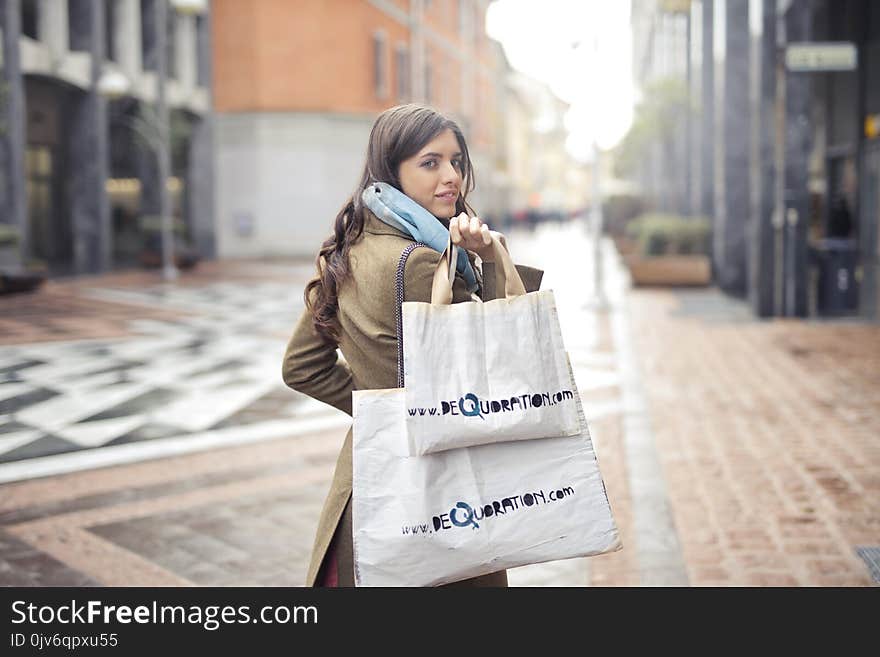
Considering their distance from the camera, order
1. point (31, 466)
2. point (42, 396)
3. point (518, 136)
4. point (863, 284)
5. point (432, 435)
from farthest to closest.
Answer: point (518, 136) < point (863, 284) < point (42, 396) < point (31, 466) < point (432, 435)

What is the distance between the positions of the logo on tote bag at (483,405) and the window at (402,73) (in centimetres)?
3394

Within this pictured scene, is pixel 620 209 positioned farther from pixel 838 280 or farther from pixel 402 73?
pixel 838 280

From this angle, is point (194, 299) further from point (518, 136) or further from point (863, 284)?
point (518, 136)

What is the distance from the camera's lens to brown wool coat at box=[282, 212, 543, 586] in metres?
2.24

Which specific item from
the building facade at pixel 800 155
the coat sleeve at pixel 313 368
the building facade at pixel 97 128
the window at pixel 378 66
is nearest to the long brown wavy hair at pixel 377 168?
the coat sleeve at pixel 313 368

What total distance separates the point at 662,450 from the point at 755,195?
338 inches

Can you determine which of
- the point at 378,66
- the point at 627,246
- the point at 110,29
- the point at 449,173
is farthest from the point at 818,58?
the point at 378,66

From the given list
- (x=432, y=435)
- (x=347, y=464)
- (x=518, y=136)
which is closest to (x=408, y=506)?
(x=432, y=435)

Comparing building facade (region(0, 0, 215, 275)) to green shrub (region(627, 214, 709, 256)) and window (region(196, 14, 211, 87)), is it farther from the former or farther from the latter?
green shrub (region(627, 214, 709, 256))

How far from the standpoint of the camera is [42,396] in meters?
8.40

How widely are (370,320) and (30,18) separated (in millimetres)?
21488

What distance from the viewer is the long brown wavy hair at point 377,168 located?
7.63 ft

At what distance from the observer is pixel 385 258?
2.26 meters

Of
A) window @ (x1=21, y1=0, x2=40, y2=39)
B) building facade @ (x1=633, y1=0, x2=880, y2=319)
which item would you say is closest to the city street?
building facade @ (x1=633, y1=0, x2=880, y2=319)
